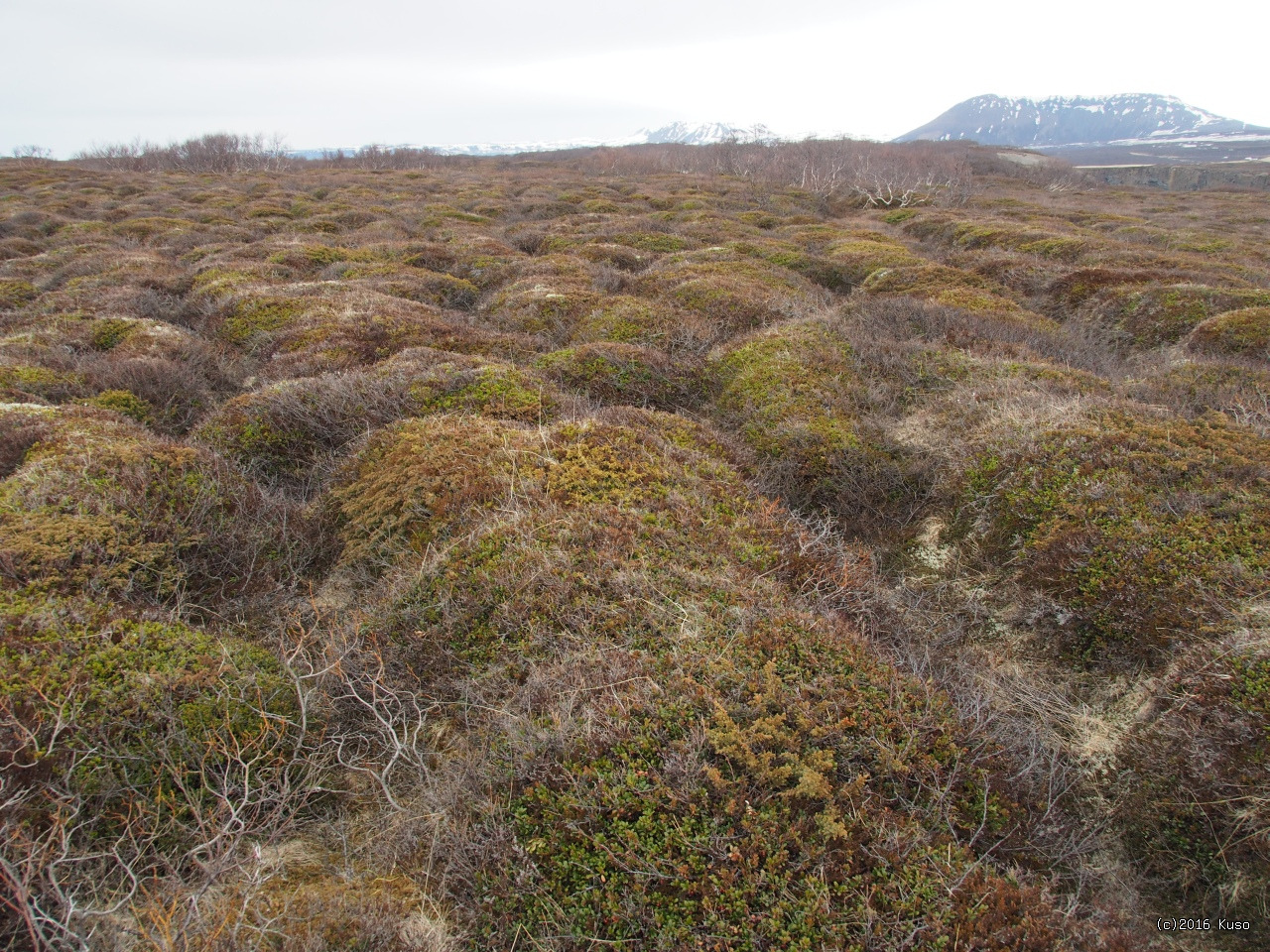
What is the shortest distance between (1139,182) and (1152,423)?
92886 mm

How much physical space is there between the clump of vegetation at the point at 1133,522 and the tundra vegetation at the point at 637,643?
36 mm

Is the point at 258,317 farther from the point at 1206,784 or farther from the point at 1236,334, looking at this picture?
the point at 1236,334

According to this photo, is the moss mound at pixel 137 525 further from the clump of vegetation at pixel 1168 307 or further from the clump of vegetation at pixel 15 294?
the clump of vegetation at pixel 1168 307

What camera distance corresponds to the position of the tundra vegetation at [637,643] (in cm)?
292

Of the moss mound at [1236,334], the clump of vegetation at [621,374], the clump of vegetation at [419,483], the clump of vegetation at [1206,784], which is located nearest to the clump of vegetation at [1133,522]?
the clump of vegetation at [1206,784]

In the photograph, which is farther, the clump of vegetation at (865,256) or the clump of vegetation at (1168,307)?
the clump of vegetation at (865,256)

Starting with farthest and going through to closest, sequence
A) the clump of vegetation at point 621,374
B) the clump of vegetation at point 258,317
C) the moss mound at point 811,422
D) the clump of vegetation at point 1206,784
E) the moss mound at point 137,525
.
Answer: the clump of vegetation at point 258,317 < the clump of vegetation at point 621,374 < the moss mound at point 811,422 < the moss mound at point 137,525 < the clump of vegetation at point 1206,784

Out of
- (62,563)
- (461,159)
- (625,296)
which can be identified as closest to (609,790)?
(62,563)

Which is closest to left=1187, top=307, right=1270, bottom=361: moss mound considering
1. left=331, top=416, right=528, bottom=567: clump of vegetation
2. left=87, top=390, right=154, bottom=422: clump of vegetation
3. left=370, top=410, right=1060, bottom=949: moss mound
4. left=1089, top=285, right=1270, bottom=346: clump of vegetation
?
left=1089, top=285, right=1270, bottom=346: clump of vegetation

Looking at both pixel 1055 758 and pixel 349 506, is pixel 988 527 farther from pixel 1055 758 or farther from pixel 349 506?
pixel 349 506

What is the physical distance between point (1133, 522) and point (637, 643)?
4.63 meters

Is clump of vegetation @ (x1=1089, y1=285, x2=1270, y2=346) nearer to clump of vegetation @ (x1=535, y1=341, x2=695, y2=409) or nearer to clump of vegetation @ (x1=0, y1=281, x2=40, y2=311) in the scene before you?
clump of vegetation @ (x1=535, y1=341, x2=695, y2=409)

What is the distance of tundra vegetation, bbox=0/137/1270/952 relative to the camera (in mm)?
2922

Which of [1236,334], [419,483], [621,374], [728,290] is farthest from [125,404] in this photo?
[1236,334]
